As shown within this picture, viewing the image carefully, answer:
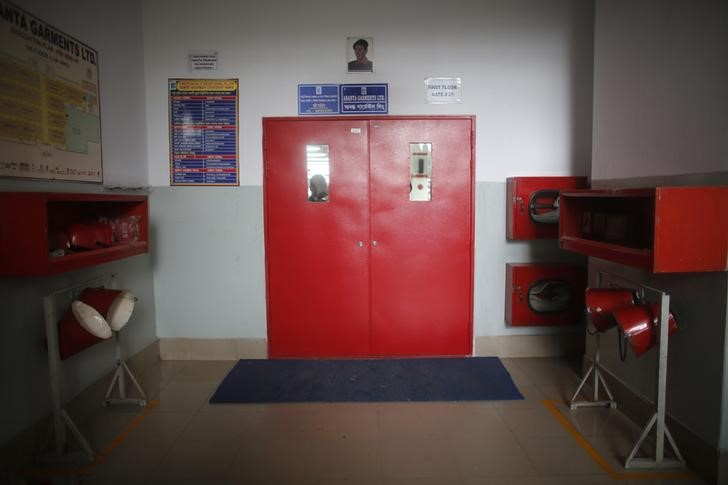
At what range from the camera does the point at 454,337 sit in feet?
11.8

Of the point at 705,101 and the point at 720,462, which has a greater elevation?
the point at 705,101

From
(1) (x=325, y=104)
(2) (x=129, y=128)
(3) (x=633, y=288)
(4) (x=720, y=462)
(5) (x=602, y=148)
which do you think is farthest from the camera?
(1) (x=325, y=104)

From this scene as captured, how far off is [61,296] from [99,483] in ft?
3.73

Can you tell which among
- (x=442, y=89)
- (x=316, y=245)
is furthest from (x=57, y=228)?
(x=442, y=89)

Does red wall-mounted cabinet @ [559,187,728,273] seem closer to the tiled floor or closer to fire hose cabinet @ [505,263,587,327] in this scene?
the tiled floor

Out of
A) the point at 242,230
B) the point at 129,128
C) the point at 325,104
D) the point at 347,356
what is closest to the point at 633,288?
the point at 347,356

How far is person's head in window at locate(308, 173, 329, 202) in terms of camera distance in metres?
3.48

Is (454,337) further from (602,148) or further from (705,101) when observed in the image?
(705,101)

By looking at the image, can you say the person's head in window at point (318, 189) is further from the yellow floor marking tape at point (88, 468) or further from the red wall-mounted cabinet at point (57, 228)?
the yellow floor marking tape at point (88, 468)

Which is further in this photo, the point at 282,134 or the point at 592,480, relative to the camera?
the point at 282,134

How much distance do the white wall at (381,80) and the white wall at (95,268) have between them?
198mm

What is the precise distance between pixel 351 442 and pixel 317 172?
6.80ft

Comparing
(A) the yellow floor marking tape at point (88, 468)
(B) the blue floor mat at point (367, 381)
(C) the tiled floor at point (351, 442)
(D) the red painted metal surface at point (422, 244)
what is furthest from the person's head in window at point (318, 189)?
(A) the yellow floor marking tape at point (88, 468)

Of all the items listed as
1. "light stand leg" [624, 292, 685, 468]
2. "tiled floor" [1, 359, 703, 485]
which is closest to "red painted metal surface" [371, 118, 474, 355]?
"tiled floor" [1, 359, 703, 485]
